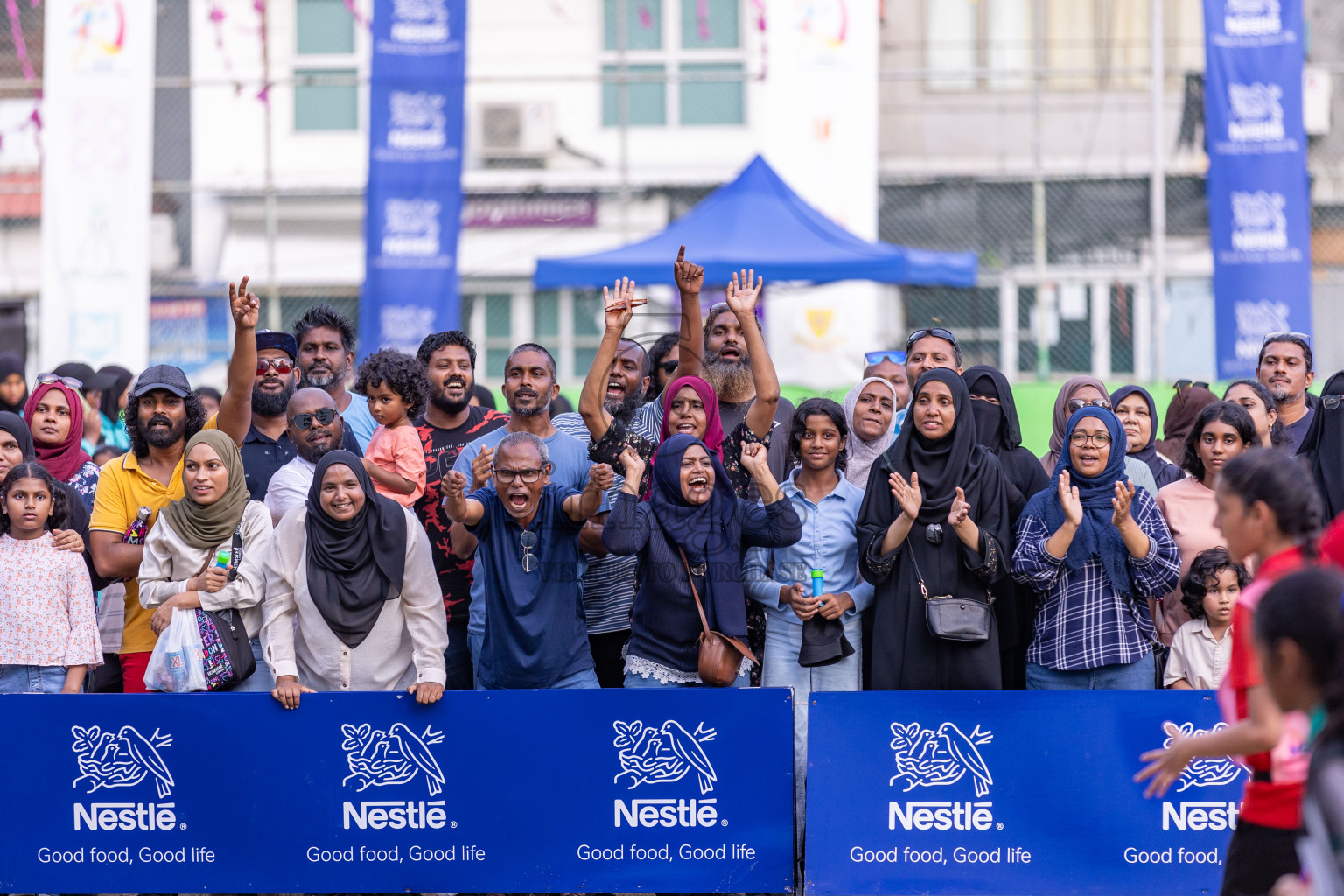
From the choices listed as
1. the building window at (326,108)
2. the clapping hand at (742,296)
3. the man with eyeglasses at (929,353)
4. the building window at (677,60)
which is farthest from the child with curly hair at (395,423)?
the building window at (326,108)

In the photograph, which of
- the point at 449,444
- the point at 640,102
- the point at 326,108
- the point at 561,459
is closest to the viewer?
the point at 561,459

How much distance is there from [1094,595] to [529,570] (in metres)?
2.12

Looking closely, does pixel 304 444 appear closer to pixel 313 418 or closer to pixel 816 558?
pixel 313 418

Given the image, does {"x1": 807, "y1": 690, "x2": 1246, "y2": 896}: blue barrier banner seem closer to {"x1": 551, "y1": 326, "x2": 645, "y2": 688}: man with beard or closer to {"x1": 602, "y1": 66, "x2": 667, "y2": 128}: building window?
{"x1": 551, "y1": 326, "x2": 645, "y2": 688}: man with beard

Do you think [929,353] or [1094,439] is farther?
[929,353]

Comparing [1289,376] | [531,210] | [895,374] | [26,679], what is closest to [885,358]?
[895,374]

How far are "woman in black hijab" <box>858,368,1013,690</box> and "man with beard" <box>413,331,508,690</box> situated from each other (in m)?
1.66

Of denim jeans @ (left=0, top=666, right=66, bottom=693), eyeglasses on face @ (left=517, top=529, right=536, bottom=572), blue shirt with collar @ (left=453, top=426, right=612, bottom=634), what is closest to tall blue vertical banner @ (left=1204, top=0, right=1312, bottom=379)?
blue shirt with collar @ (left=453, top=426, right=612, bottom=634)

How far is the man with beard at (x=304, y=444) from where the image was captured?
225 inches

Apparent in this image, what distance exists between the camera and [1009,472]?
588 cm

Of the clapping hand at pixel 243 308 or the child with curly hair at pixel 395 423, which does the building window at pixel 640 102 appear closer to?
the child with curly hair at pixel 395 423

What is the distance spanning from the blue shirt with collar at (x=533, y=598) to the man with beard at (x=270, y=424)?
0.86m

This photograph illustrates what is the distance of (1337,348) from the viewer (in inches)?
610

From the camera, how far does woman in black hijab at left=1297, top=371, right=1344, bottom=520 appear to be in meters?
5.96
